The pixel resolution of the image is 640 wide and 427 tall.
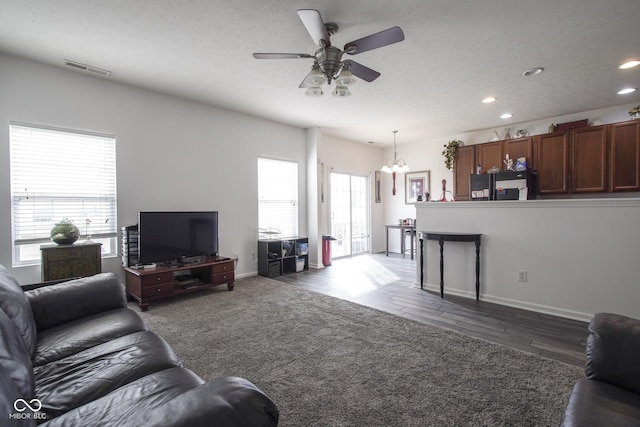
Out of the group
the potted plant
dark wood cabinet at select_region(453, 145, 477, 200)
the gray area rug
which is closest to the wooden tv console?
the gray area rug

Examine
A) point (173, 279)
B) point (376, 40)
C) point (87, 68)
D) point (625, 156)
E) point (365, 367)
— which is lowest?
point (365, 367)

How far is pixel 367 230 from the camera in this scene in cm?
760

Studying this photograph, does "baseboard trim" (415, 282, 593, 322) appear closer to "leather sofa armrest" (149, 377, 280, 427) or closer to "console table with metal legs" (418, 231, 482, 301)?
"console table with metal legs" (418, 231, 482, 301)

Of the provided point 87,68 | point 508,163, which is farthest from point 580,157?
point 87,68

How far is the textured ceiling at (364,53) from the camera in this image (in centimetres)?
236

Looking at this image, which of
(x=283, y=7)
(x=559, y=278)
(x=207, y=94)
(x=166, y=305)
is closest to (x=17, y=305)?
(x=166, y=305)

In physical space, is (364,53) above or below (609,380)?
above

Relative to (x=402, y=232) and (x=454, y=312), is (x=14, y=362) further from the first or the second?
(x=402, y=232)

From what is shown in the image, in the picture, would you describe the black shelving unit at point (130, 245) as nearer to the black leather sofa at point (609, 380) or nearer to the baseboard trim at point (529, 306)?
the baseboard trim at point (529, 306)

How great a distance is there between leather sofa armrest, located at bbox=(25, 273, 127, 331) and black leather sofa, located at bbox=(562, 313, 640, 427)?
2681mm

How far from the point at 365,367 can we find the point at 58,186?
12.5 ft

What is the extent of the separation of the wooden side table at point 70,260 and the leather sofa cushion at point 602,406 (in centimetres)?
403

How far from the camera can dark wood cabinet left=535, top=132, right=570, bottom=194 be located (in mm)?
4957

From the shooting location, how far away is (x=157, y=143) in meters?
4.04
